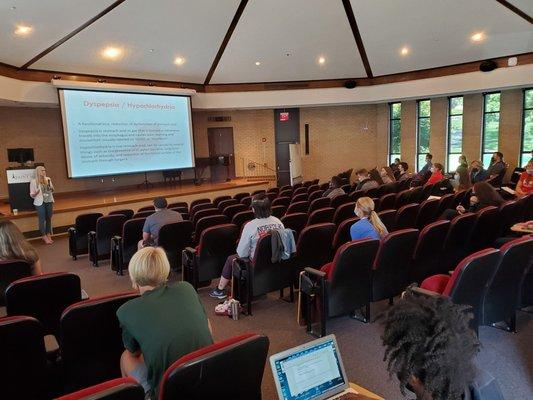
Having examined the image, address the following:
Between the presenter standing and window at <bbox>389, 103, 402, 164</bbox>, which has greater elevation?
window at <bbox>389, 103, 402, 164</bbox>

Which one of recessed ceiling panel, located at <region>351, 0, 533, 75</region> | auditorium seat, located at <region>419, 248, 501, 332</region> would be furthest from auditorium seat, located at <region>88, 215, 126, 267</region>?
recessed ceiling panel, located at <region>351, 0, 533, 75</region>

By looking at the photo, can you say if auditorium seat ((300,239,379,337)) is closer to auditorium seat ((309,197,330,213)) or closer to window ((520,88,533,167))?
auditorium seat ((309,197,330,213))

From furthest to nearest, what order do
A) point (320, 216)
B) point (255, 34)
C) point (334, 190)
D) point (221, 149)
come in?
point (221, 149) < point (255, 34) < point (334, 190) < point (320, 216)

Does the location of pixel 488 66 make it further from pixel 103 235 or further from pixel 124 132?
pixel 103 235

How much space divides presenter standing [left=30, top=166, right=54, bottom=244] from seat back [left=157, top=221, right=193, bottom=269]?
170 inches

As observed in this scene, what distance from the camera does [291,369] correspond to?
1795 millimetres

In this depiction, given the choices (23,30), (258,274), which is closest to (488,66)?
(258,274)

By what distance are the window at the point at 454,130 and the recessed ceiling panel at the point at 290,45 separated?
10.6 feet

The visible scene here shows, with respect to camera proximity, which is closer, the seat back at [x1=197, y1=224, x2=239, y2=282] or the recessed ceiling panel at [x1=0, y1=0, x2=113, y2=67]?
the seat back at [x1=197, y1=224, x2=239, y2=282]

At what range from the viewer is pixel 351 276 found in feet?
11.7

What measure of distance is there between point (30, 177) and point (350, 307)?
8.22m

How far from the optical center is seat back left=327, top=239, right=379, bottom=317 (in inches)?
135

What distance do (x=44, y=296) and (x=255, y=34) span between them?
9547 millimetres

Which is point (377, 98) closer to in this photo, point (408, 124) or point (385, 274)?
point (408, 124)
